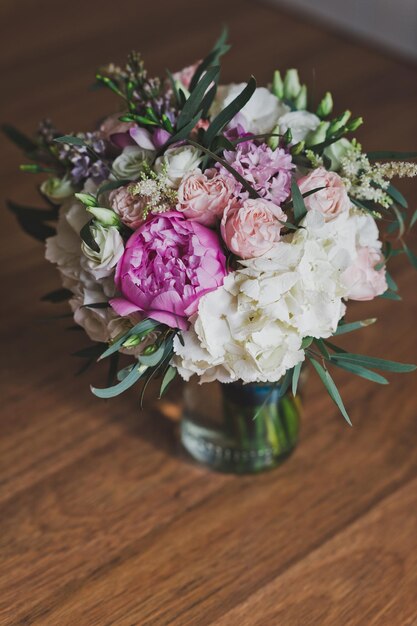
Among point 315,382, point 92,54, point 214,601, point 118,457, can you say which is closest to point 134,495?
point 118,457

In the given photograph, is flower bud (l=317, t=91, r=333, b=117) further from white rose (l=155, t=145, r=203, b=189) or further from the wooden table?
the wooden table

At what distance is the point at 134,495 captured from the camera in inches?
41.9

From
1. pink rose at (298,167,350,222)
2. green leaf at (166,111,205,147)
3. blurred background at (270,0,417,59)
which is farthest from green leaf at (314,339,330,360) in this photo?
blurred background at (270,0,417,59)

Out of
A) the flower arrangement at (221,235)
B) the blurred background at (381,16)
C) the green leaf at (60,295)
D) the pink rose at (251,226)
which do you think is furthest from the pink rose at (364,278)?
the blurred background at (381,16)

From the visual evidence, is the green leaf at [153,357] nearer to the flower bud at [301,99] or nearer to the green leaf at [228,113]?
the green leaf at [228,113]

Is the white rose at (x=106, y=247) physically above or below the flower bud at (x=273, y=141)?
below

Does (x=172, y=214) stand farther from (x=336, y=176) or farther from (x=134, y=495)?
(x=134, y=495)

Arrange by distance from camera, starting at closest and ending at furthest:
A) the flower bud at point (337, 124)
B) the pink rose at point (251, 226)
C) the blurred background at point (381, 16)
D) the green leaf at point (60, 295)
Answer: the pink rose at point (251, 226) < the flower bud at point (337, 124) < the green leaf at point (60, 295) < the blurred background at point (381, 16)

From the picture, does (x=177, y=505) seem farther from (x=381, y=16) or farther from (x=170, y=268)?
(x=381, y=16)

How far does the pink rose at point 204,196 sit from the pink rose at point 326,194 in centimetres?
7

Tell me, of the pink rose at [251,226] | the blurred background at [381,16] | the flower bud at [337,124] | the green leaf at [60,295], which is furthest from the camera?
the blurred background at [381,16]

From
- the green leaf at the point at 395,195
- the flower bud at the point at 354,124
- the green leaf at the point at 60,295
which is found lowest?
the green leaf at the point at 60,295

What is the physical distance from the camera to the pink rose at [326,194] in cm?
84

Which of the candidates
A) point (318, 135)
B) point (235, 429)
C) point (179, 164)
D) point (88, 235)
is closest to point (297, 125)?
point (318, 135)
